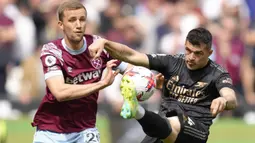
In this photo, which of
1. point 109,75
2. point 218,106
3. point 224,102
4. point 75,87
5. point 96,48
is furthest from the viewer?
point 96,48

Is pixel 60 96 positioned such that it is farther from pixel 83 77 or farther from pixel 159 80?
pixel 159 80

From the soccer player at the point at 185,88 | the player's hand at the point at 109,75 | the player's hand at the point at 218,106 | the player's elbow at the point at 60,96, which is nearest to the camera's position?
the player's hand at the point at 218,106

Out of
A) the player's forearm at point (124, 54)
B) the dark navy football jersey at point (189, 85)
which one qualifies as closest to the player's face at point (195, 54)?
the dark navy football jersey at point (189, 85)

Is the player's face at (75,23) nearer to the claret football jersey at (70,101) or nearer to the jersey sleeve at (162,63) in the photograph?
the claret football jersey at (70,101)

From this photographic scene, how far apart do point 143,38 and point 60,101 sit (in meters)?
9.47

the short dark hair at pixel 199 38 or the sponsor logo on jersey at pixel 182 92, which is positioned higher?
the short dark hair at pixel 199 38

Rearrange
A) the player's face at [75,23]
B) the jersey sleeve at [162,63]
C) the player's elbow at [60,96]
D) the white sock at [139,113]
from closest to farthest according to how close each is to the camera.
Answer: the player's elbow at [60,96] → the white sock at [139,113] → the player's face at [75,23] → the jersey sleeve at [162,63]

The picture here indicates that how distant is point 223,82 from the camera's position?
31.4ft

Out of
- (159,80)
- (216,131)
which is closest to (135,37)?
(216,131)

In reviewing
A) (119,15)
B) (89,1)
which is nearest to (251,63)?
(119,15)

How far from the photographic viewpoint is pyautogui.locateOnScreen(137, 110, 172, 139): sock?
30.7ft

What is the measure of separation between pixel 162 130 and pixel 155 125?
12 cm

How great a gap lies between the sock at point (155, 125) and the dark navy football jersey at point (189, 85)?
38 cm

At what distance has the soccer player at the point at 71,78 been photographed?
938 cm
